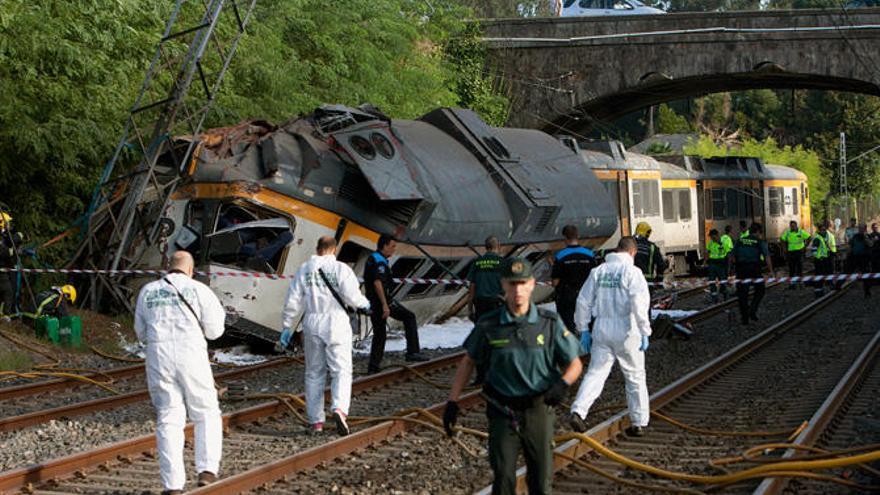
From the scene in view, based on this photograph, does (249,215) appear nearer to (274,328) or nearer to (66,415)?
(274,328)

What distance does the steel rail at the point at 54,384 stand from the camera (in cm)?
1362

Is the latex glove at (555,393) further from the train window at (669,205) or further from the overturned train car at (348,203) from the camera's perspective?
the train window at (669,205)

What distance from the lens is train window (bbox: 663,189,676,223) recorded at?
32188 mm

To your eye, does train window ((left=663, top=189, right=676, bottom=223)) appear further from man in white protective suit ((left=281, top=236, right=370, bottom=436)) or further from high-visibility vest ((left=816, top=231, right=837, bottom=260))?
man in white protective suit ((left=281, top=236, right=370, bottom=436))

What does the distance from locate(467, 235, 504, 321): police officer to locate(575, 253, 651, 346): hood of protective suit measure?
290cm

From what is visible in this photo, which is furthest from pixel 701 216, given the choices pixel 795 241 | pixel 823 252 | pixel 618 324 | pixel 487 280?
pixel 618 324

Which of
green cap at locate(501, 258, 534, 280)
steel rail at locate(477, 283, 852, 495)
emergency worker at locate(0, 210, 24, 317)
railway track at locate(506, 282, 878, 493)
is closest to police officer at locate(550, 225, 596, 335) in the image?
steel rail at locate(477, 283, 852, 495)

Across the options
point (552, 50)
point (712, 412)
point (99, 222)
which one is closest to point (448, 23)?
point (552, 50)

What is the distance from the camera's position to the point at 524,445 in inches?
265

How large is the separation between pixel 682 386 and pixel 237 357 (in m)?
6.58

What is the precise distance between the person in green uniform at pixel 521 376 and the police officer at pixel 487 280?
22.1 ft

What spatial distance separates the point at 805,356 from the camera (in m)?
17.2

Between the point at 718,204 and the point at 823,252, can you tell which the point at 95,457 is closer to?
the point at 823,252

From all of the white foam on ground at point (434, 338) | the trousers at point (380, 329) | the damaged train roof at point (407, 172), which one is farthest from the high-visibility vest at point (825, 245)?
the trousers at point (380, 329)
